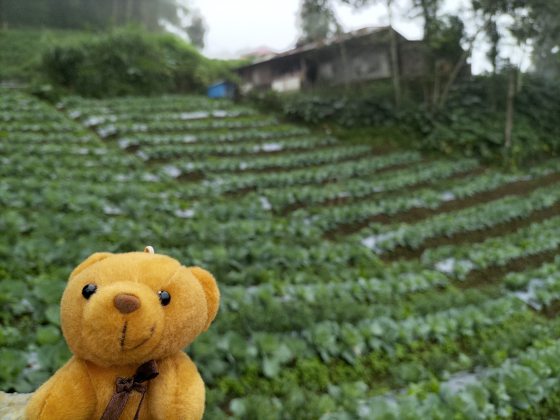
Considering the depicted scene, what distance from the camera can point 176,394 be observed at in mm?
1694

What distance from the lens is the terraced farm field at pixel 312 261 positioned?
12.1 ft

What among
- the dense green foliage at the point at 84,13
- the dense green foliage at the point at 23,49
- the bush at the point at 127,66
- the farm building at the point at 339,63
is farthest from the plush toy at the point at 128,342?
the dense green foliage at the point at 84,13

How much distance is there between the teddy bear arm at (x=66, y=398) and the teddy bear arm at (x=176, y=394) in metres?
0.24

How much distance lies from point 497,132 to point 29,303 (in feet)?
58.7

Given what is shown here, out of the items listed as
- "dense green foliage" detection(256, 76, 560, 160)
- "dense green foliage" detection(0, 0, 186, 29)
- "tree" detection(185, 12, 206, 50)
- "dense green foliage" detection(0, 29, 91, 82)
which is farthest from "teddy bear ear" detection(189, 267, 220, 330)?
"tree" detection(185, 12, 206, 50)

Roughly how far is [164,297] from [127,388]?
37 cm

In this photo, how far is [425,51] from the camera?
18.4 m

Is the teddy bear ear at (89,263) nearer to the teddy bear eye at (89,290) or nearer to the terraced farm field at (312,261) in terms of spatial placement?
the teddy bear eye at (89,290)

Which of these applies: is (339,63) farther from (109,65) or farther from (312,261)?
(312,261)

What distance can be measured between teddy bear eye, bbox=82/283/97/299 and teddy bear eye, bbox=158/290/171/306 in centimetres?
23

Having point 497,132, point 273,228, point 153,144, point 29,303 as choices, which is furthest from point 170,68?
point 29,303

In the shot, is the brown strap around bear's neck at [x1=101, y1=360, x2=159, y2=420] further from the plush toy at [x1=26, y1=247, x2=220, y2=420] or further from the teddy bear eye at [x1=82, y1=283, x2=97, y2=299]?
the teddy bear eye at [x1=82, y1=283, x2=97, y2=299]

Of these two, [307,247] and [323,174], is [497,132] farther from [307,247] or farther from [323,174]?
[307,247]

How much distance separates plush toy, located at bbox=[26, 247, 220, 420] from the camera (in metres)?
1.55
